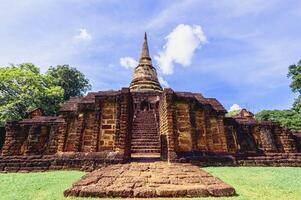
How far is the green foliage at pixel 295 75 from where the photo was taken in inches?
996

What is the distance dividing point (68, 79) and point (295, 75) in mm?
27875

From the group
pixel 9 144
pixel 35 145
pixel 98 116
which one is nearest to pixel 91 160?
pixel 98 116

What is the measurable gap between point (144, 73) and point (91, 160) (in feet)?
67.1

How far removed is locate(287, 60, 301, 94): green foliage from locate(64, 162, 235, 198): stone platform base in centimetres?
2469

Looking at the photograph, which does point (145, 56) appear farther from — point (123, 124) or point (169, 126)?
point (123, 124)

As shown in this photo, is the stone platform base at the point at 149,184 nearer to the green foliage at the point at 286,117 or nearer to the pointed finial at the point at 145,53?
the green foliage at the point at 286,117

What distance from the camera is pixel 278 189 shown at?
480 centimetres

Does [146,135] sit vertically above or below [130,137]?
above

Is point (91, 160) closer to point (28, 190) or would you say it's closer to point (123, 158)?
point (123, 158)

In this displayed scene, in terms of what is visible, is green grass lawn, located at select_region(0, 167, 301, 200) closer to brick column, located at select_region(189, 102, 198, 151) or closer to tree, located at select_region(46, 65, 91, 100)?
brick column, located at select_region(189, 102, 198, 151)

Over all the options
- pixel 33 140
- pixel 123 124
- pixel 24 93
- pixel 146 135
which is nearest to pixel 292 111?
pixel 146 135

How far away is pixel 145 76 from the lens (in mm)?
26516

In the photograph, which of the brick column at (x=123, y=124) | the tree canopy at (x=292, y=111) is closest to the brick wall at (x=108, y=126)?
the brick column at (x=123, y=124)

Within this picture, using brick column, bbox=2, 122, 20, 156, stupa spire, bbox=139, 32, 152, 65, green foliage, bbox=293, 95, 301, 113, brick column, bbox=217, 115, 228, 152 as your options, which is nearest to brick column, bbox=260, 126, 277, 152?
brick column, bbox=217, 115, 228, 152
